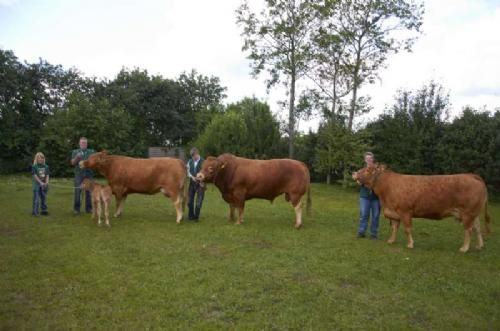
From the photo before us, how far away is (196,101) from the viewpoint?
150 ft

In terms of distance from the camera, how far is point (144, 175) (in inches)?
442

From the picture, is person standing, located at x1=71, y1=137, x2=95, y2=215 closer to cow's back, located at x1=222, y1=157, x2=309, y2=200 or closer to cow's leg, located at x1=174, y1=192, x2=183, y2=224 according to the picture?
cow's leg, located at x1=174, y1=192, x2=183, y2=224

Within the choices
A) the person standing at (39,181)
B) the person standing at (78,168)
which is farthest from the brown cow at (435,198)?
the person standing at (39,181)

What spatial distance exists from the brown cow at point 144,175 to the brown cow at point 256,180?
0.98 metres

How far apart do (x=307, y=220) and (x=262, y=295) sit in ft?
22.0

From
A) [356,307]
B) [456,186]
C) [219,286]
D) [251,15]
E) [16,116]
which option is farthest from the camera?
[16,116]

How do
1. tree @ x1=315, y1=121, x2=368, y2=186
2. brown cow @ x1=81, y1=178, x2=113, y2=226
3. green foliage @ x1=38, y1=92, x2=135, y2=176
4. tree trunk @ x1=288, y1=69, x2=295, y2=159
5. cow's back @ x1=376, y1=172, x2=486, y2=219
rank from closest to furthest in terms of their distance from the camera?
1. cow's back @ x1=376, y1=172, x2=486, y2=219
2. brown cow @ x1=81, y1=178, x2=113, y2=226
3. tree @ x1=315, y1=121, x2=368, y2=186
4. tree trunk @ x1=288, y1=69, x2=295, y2=159
5. green foliage @ x1=38, y1=92, x2=135, y2=176

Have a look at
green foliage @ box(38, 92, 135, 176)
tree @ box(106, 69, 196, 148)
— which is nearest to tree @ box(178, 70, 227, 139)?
tree @ box(106, 69, 196, 148)

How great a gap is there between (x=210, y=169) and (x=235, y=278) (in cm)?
471

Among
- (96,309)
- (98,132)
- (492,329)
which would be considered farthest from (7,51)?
(492,329)

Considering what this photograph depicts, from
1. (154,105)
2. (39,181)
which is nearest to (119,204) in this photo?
(39,181)

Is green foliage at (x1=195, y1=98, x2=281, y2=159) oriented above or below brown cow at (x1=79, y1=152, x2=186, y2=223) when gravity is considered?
above

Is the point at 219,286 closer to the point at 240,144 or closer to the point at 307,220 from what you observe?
the point at 307,220

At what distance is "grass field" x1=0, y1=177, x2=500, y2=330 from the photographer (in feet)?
16.5
